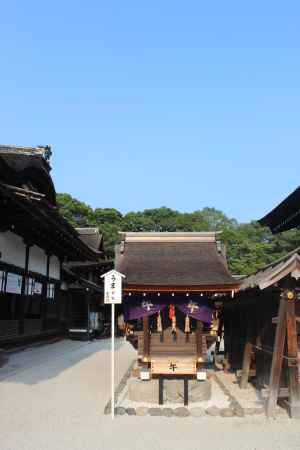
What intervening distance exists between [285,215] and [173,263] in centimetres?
450

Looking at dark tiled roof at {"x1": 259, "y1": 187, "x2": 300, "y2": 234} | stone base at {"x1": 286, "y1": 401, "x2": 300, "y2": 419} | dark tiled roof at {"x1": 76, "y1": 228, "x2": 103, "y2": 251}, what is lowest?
stone base at {"x1": 286, "y1": 401, "x2": 300, "y2": 419}

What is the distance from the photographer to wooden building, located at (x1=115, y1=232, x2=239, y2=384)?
334 inches

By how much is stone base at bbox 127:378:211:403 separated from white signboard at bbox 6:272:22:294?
22.4 feet

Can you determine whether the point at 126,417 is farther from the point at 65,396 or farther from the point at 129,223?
the point at 129,223

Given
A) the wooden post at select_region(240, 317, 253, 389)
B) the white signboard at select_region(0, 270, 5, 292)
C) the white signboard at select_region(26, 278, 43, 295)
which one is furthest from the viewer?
the white signboard at select_region(26, 278, 43, 295)

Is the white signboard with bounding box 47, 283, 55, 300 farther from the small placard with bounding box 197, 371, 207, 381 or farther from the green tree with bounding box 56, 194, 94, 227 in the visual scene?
the green tree with bounding box 56, 194, 94, 227

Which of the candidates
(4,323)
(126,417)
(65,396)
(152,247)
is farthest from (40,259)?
(126,417)

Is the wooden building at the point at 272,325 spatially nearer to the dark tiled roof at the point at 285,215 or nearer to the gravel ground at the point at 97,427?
the dark tiled roof at the point at 285,215

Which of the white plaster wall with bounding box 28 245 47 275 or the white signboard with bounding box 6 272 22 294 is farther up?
the white plaster wall with bounding box 28 245 47 275

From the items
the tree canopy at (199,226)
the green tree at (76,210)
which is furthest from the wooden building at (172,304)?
the green tree at (76,210)

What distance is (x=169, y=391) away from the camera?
8.59 m

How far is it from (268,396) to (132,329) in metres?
3.55

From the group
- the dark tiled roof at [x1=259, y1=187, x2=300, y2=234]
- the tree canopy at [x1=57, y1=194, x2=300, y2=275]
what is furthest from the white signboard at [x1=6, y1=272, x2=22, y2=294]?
the tree canopy at [x1=57, y1=194, x2=300, y2=275]

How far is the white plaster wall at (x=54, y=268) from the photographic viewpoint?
1927cm
